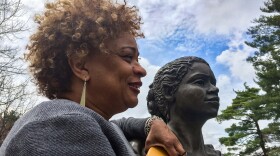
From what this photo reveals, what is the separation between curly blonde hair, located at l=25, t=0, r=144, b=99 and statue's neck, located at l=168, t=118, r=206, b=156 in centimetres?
179

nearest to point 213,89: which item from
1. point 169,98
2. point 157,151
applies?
point 169,98

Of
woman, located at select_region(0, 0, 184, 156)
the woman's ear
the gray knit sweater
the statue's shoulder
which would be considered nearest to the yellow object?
woman, located at select_region(0, 0, 184, 156)

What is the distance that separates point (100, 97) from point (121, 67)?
0.16 m

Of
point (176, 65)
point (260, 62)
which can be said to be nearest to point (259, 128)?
point (260, 62)

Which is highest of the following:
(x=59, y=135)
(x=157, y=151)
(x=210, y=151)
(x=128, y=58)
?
(x=210, y=151)

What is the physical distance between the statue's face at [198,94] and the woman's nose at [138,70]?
5.44 ft

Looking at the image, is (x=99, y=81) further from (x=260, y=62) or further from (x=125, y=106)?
(x=260, y=62)

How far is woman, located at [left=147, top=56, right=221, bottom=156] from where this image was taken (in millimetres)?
3322

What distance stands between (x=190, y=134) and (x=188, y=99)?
299 mm

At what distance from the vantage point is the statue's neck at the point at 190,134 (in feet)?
11.1

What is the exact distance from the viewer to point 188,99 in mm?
3342

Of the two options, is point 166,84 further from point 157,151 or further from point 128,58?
point 128,58

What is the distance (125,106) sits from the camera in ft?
5.35

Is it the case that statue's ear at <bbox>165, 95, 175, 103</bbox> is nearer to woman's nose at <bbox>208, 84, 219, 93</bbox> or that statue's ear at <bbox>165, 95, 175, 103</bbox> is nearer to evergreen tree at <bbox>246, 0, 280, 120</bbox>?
woman's nose at <bbox>208, 84, 219, 93</bbox>
